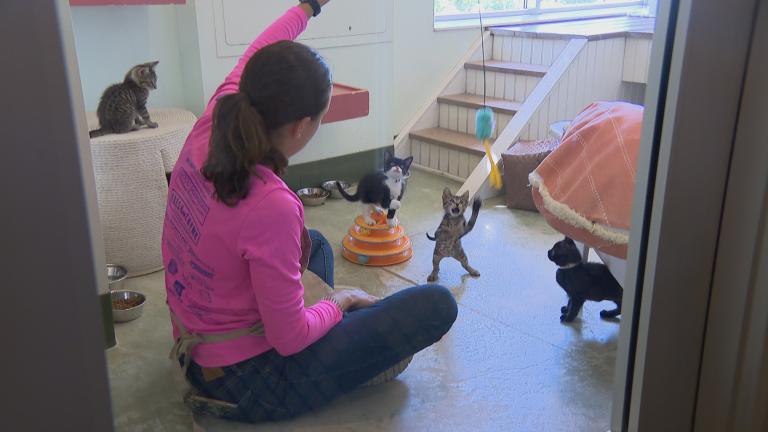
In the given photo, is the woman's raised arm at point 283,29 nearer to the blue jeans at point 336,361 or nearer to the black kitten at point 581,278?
the blue jeans at point 336,361

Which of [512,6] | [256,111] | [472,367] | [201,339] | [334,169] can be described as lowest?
[472,367]

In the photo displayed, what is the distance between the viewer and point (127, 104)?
2.13 m

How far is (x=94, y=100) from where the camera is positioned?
7.86ft

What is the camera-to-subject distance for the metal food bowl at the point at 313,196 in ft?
9.07

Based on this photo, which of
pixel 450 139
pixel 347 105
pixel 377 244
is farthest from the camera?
pixel 450 139

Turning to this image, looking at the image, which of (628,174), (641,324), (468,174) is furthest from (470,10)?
(641,324)

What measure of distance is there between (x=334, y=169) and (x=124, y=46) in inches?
38.4

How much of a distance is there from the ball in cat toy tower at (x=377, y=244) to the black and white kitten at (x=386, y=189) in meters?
0.02

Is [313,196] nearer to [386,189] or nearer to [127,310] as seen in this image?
[386,189]

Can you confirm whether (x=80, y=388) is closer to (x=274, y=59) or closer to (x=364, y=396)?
(x=274, y=59)

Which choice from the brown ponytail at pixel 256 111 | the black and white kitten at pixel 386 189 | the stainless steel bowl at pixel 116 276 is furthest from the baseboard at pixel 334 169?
the brown ponytail at pixel 256 111

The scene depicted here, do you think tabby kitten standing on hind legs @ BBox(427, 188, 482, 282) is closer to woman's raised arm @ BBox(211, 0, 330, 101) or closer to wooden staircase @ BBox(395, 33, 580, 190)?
woman's raised arm @ BBox(211, 0, 330, 101)

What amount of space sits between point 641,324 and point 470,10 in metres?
2.74

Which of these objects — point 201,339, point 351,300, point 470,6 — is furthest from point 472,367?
point 470,6
